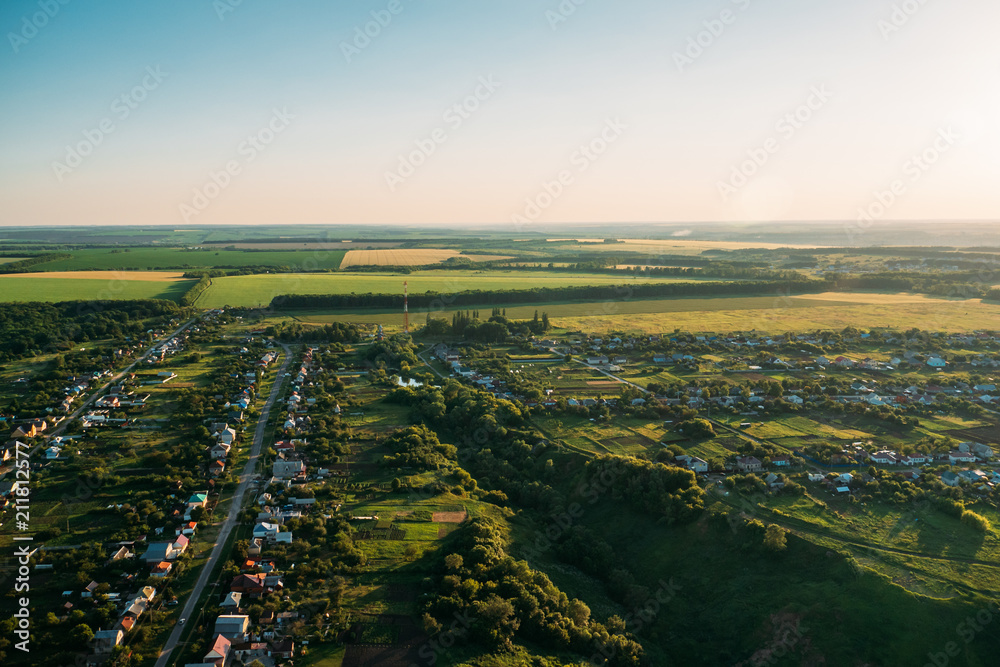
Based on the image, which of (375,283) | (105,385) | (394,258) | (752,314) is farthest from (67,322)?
(394,258)

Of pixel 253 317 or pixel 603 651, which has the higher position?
pixel 253 317

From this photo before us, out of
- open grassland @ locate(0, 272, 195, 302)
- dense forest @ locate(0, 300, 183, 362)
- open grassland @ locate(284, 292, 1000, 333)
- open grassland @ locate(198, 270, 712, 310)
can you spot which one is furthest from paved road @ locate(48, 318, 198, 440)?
open grassland @ locate(0, 272, 195, 302)

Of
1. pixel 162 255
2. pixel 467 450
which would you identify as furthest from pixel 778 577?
pixel 162 255

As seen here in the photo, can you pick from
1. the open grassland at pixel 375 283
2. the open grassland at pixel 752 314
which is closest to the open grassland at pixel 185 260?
the open grassland at pixel 375 283

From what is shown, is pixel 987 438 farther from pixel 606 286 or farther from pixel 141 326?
pixel 141 326

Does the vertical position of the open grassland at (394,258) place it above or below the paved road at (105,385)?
above

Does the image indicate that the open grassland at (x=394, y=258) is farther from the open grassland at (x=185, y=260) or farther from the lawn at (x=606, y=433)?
the lawn at (x=606, y=433)
